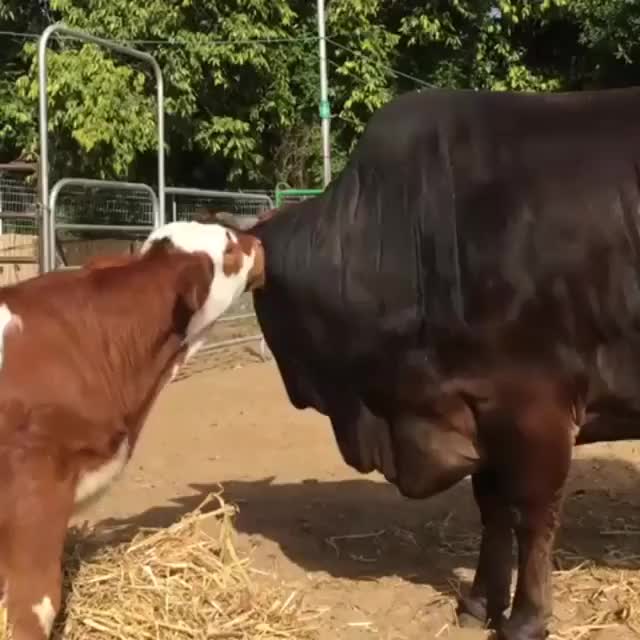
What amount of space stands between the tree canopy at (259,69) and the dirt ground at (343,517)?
26.5 ft

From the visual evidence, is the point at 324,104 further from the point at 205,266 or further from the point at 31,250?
the point at 205,266

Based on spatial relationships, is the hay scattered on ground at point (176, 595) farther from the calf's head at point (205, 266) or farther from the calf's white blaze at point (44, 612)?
the calf's head at point (205, 266)

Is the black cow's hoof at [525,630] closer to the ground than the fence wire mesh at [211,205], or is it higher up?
closer to the ground

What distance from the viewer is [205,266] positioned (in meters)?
3.29

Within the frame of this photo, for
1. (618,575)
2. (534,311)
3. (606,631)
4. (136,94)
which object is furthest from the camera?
(136,94)

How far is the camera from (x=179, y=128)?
1551cm

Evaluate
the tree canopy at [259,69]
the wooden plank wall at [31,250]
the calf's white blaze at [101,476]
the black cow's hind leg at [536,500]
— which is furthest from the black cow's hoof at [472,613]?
the tree canopy at [259,69]

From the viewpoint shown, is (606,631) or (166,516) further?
(166,516)

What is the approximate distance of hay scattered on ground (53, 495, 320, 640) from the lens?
3568 mm

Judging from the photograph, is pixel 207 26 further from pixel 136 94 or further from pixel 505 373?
pixel 505 373

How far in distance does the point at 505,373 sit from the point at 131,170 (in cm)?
1235

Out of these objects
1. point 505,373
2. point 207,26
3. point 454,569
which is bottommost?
point 454,569

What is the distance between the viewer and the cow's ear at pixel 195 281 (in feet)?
10.7

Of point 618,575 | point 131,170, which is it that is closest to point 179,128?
point 131,170
